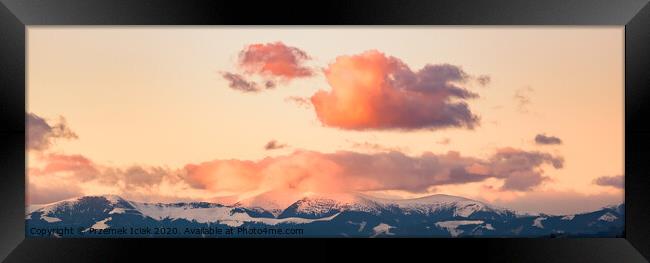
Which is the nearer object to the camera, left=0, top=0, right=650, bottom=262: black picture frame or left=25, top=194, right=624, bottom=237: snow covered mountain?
left=0, top=0, right=650, bottom=262: black picture frame

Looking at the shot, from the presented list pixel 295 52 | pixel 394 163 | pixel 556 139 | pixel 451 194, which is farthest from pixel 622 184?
pixel 295 52

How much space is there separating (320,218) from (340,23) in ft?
7.03

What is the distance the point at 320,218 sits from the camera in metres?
9.85

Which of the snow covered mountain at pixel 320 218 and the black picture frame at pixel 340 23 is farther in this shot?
the snow covered mountain at pixel 320 218

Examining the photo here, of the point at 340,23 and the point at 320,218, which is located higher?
the point at 340,23

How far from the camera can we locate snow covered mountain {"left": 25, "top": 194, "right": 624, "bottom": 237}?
9.85 meters

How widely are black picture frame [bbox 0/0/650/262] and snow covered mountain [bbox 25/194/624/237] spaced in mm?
139

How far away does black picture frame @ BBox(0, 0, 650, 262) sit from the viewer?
9.70m

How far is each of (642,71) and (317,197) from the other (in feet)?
12.5

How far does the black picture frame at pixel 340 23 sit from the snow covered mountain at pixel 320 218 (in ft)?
0.46

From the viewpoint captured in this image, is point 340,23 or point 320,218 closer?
point 340,23

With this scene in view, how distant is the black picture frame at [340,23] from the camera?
9.70 m

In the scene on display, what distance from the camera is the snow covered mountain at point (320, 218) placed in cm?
985

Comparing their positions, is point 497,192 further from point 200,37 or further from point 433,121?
point 200,37
